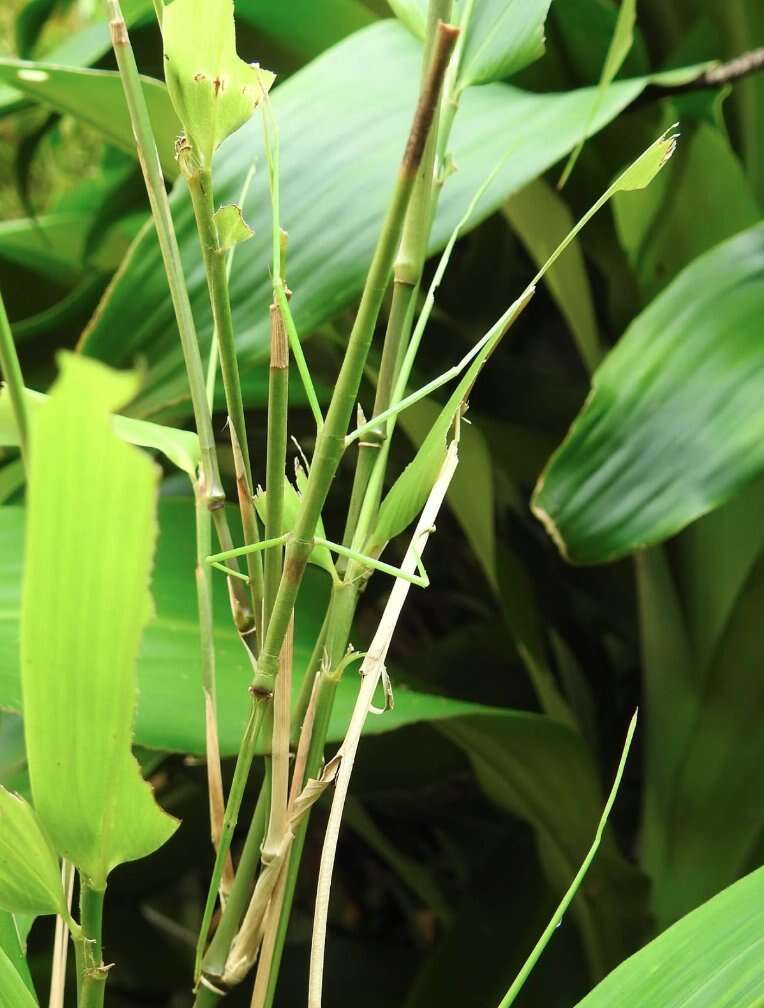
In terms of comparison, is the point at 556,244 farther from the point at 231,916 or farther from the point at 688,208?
the point at 231,916

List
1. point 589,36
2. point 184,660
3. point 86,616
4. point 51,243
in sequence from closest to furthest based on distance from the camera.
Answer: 1. point 86,616
2. point 184,660
3. point 589,36
4. point 51,243

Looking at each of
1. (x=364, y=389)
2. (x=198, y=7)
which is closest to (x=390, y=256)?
(x=198, y=7)

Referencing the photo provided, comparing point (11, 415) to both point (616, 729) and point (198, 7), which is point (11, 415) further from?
point (616, 729)

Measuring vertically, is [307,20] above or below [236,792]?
above

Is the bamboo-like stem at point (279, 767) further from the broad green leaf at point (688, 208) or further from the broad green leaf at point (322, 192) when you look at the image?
the broad green leaf at point (688, 208)

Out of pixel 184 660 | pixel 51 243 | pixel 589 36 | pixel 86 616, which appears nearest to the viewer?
pixel 86 616

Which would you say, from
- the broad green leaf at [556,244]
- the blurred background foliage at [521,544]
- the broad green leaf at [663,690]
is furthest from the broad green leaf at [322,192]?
the broad green leaf at [663,690]

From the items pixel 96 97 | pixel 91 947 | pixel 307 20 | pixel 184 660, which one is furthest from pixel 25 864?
pixel 307 20
